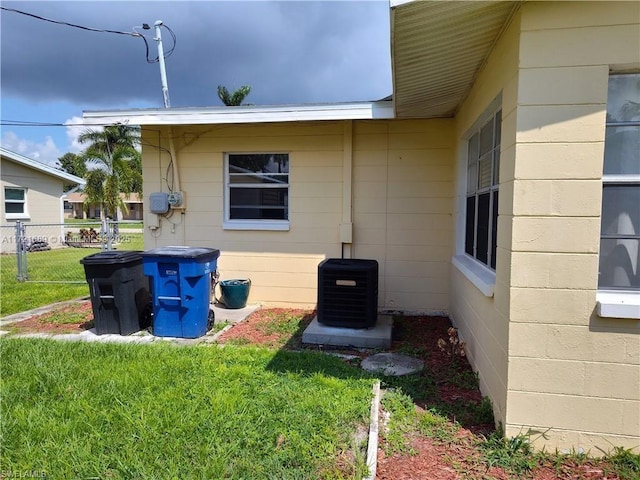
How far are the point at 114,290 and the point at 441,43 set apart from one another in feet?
15.0

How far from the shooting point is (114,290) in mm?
4781

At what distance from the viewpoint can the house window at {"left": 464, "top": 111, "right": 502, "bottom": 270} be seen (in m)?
3.31

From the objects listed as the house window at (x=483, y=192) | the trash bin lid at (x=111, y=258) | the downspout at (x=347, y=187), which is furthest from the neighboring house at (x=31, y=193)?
the house window at (x=483, y=192)

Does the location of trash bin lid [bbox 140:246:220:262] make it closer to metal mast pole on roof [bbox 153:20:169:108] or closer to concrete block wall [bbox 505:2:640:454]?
concrete block wall [bbox 505:2:640:454]

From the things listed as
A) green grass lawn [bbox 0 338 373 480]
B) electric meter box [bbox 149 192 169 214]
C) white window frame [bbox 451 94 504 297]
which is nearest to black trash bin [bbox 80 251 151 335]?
green grass lawn [bbox 0 338 373 480]

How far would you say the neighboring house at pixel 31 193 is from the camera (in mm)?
14906

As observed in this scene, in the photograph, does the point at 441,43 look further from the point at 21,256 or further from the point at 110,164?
the point at 110,164

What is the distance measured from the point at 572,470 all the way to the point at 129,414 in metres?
2.93

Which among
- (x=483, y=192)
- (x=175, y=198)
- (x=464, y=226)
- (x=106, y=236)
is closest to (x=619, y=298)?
(x=483, y=192)

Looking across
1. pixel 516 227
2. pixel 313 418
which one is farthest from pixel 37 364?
pixel 516 227

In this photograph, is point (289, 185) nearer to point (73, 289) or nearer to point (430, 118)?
point (430, 118)

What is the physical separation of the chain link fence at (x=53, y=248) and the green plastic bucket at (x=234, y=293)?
3.72 m

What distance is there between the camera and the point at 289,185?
609cm

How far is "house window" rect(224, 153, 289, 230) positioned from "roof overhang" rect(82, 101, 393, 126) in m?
0.80
